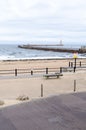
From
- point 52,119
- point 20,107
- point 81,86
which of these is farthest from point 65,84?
point 52,119

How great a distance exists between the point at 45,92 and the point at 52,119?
6.50 meters

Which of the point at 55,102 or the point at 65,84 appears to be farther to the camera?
the point at 65,84

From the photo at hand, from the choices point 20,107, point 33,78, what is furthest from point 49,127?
point 33,78

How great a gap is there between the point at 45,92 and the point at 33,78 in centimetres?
597

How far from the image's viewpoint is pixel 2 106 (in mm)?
13797

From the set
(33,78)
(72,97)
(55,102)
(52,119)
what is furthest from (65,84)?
(52,119)

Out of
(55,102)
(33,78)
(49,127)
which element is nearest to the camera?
(49,127)

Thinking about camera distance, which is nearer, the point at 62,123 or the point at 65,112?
the point at 62,123

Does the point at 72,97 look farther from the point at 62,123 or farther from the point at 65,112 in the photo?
the point at 62,123

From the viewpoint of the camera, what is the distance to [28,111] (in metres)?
12.6

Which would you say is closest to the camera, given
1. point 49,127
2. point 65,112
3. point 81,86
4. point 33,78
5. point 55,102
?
point 49,127

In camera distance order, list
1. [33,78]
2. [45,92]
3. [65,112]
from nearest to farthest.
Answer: [65,112]
[45,92]
[33,78]

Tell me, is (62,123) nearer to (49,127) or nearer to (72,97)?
(49,127)

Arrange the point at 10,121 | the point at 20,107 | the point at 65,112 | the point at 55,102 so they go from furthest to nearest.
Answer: the point at 55,102 → the point at 20,107 → the point at 65,112 → the point at 10,121
